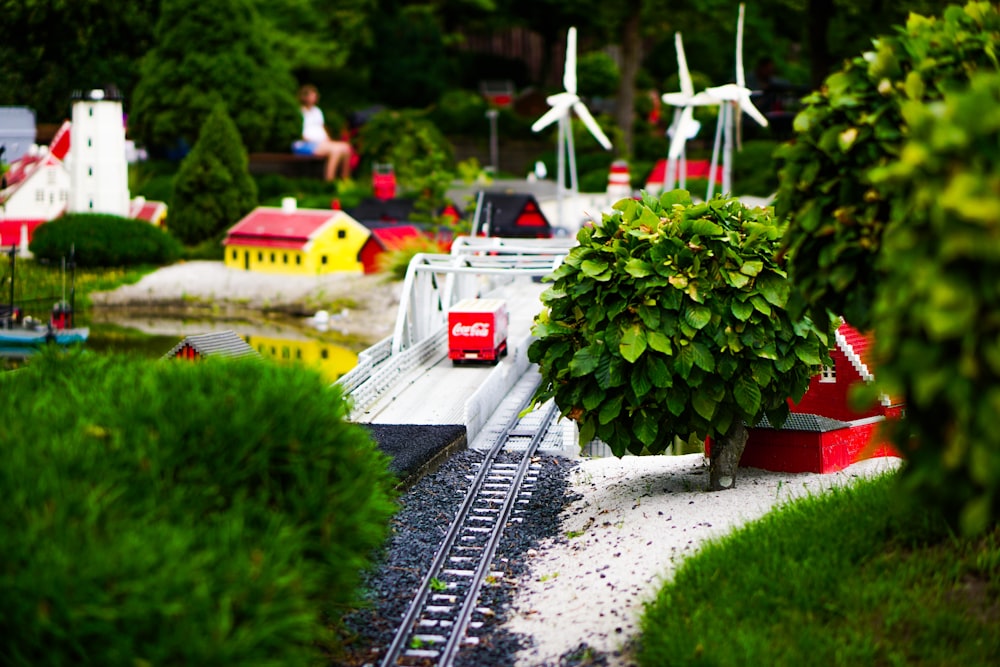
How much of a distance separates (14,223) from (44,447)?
1854 inches

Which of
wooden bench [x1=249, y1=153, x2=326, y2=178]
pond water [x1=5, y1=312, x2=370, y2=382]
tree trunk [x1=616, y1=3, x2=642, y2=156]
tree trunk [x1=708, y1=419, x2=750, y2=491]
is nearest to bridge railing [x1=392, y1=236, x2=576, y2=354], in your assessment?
pond water [x1=5, y1=312, x2=370, y2=382]

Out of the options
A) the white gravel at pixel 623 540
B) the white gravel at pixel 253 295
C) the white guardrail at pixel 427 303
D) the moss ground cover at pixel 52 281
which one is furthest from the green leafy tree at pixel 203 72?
the white gravel at pixel 623 540

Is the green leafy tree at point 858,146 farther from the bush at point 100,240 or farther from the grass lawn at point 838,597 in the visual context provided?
the bush at point 100,240

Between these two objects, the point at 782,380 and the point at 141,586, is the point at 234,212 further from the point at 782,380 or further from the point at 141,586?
the point at 141,586

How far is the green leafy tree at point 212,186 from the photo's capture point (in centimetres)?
5647

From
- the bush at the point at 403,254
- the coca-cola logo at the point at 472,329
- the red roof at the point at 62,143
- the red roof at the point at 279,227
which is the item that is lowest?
the coca-cola logo at the point at 472,329

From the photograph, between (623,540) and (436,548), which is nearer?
(623,540)

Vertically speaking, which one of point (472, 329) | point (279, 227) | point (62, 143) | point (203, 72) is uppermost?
point (203, 72)

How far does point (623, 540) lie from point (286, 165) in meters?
56.0

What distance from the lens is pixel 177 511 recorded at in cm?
1144

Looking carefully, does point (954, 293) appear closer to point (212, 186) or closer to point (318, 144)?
point (212, 186)

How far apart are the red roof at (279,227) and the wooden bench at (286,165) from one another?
15711mm

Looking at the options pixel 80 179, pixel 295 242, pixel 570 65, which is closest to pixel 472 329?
pixel 295 242

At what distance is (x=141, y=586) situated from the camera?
984 centimetres
